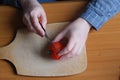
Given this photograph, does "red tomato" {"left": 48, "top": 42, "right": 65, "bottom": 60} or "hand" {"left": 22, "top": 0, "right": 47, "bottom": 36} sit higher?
"hand" {"left": 22, "top": 0, "right": 47, "bottom": 36}

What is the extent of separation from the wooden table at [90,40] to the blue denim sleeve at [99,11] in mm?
25

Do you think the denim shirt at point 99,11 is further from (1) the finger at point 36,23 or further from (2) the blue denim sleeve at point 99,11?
(1) the finger at point 36,23

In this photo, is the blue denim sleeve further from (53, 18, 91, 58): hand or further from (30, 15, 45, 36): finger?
(30, 15, 45, 36): finger

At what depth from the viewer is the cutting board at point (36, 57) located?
75 cm

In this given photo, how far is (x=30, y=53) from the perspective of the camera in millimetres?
756

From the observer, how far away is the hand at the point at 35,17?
703 mm

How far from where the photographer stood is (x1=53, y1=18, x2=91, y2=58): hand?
71cm

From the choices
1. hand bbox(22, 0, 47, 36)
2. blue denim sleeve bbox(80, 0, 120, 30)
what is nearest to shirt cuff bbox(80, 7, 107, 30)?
blue denim sleeve bbox(80, 0, 120, 30)

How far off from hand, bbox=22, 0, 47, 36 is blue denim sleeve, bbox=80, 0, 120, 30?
106 millimetres

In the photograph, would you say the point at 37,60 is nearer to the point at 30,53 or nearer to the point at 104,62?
the point at 30,53

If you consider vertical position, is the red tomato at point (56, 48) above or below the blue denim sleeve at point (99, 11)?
below

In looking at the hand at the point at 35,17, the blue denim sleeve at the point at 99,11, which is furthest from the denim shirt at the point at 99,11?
the hand at the point at 35,17

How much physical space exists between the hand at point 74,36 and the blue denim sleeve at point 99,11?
16 millimetres

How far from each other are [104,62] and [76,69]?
0.08 m
